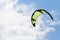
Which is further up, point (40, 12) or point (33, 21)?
point (40, 12)

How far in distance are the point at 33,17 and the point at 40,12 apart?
7.56ft

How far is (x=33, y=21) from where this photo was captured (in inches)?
1134

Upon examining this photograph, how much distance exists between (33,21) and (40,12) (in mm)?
2854

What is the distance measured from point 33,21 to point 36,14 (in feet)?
6.17

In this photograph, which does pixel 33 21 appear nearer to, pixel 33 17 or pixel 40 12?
pixel 33 17

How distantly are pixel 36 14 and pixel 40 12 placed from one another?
50.5 inches

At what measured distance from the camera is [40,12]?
29078 millimetres

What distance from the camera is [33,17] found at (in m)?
28.3

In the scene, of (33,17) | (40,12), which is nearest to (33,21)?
(33,17)
